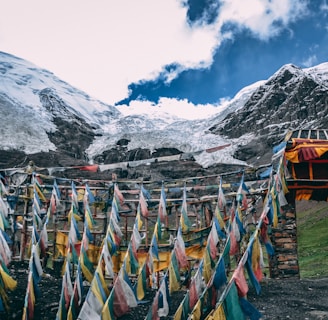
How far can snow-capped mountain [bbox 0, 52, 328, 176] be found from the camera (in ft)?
285

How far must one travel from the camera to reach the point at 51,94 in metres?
114

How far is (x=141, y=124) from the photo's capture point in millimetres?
126688

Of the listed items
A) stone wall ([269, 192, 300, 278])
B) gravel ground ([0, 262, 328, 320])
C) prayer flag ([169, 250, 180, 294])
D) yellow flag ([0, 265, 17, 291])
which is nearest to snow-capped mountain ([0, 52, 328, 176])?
gravel ground ([0, 262, 328, 320])

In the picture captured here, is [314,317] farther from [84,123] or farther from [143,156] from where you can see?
[84,123]

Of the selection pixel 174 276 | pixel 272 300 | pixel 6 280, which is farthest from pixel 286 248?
pixel 6 280

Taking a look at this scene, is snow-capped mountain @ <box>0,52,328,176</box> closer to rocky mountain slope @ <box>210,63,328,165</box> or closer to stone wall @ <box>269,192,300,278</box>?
rocky mountain slope @ <box>210,63,328,165</box>

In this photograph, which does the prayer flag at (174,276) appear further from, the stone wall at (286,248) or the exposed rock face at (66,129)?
the exposed rock face at (66,129)

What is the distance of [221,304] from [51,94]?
115 meters

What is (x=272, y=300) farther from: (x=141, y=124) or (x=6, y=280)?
(x=141, y=124)

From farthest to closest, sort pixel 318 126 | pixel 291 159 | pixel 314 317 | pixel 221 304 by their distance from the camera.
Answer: pixel 318 126 → pixel 291 159 → pixel 314 317 → pixel 221 304

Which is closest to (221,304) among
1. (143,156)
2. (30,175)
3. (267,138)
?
(30,175)

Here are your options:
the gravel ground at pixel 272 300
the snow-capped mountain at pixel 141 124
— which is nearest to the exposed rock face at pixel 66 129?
the snow-capped mountain at pixel 141 124

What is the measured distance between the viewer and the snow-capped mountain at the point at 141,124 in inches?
3420

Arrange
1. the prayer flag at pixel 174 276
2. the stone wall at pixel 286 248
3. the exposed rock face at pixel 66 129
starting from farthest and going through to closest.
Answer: the exposed rock face at pixel 66 129 → the stone wall at pixel 286 248 → the prayer flag at pixel 174 276
